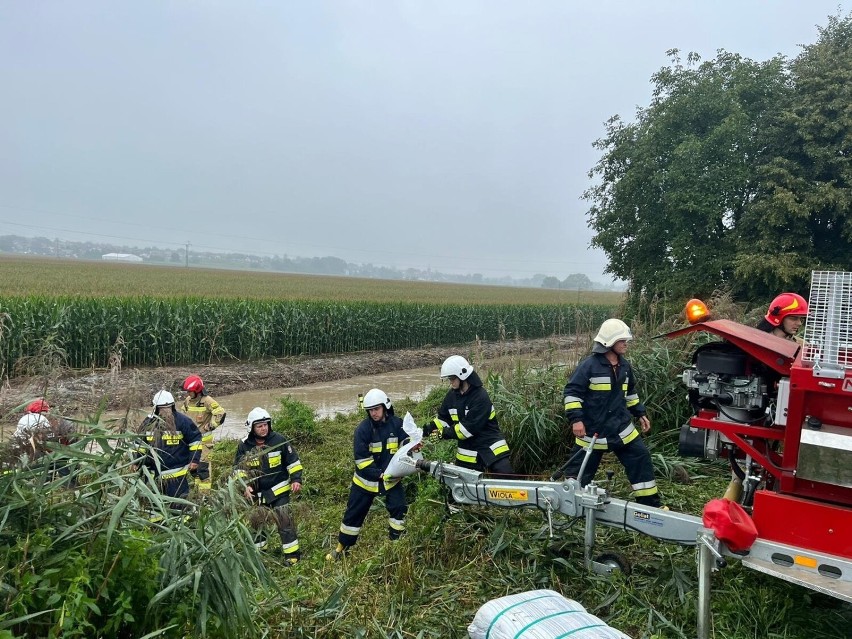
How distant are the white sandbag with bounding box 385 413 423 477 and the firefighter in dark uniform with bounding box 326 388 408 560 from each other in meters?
0.31

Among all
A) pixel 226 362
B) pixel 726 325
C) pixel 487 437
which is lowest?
pixel 226 362

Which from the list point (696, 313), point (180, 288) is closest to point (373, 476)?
point (696, 313)

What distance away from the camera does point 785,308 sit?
19.6 ft

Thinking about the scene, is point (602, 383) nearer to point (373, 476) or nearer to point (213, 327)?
point (373, 476)

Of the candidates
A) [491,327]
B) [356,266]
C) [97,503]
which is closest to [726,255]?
[491,327]

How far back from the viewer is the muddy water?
12.1m

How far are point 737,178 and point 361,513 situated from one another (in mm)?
16456

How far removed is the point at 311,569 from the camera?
474 centimetres

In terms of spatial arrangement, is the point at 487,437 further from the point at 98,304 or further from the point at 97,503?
the point at 98,304

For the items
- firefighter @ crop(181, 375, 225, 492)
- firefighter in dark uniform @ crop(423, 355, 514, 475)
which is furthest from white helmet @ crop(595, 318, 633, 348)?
firefighter @ crop(181, 375, 225, 492)

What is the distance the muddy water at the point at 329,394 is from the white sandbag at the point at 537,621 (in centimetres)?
824

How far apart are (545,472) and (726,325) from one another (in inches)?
134

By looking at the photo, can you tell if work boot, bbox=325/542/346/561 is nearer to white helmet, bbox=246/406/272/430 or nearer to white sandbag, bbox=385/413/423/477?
white sandbag, bbox=385/413/423/477

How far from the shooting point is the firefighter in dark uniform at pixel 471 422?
18.5ft
